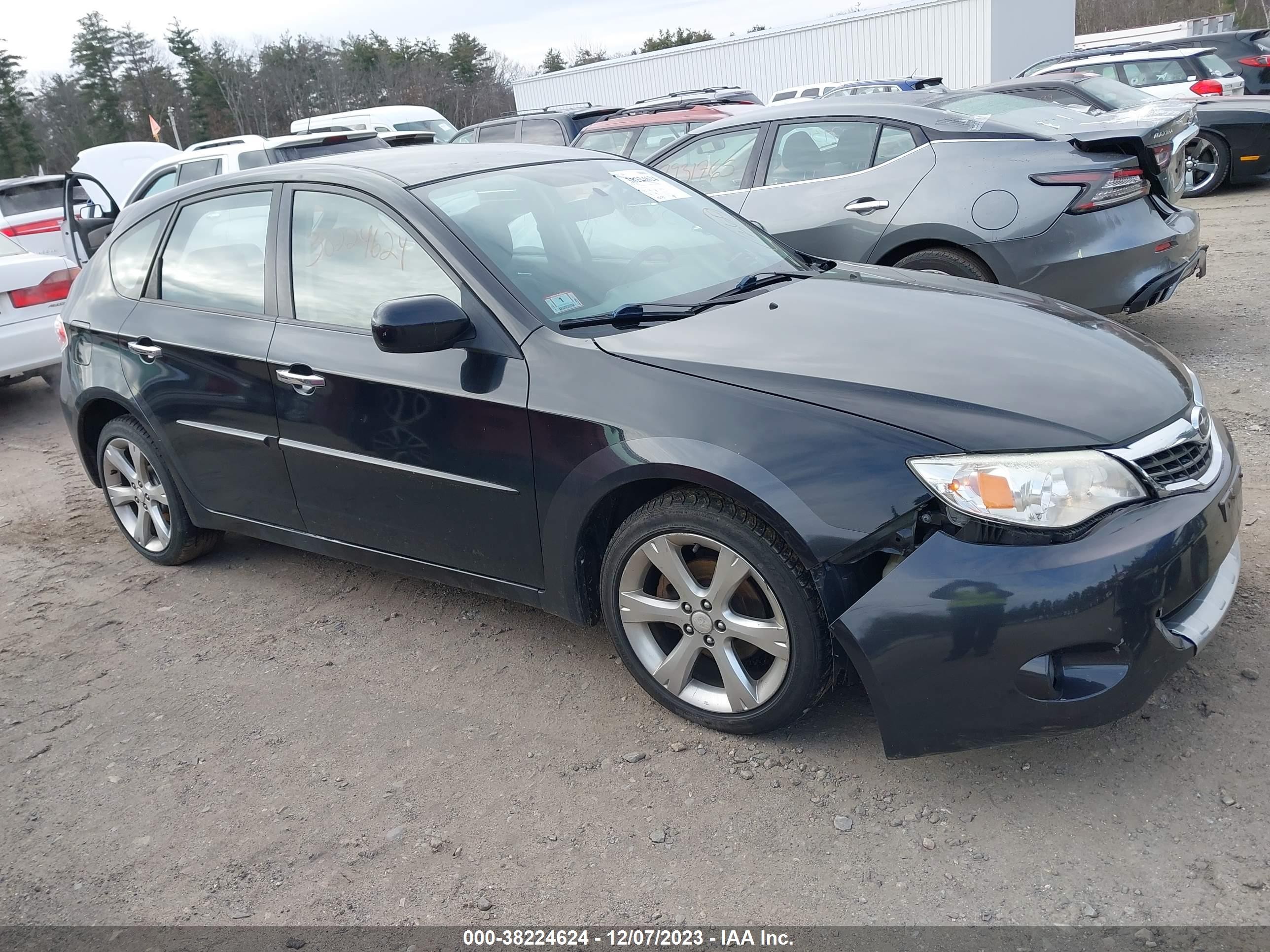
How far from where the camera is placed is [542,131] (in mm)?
14023

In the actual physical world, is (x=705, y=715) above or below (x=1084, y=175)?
below

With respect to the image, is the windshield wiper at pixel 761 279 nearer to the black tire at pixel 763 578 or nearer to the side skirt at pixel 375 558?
the black tire at pixel 763 578

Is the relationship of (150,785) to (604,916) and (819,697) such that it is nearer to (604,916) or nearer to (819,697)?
(604,916)

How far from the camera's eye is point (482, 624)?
3.88m

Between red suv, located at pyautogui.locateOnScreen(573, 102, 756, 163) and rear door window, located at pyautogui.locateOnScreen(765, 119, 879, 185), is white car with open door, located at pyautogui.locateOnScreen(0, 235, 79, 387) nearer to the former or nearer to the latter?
rear door window, located at pyautogui.locateOnScreen(765, 119, 879, 185)

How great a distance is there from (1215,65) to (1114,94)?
562 cm

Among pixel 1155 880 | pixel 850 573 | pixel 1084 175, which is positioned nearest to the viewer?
pixel 1155 880

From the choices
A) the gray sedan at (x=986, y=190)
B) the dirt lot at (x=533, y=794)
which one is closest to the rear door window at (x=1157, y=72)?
the gray sedan at (x=986, y=190)

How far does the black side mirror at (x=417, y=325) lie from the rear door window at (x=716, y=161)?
3.97 meters

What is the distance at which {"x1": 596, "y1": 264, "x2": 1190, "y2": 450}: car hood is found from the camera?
2.55m

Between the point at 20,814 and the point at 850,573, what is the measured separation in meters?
2.49

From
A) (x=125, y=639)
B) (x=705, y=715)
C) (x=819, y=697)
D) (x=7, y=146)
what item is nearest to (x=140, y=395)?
(x=125, y=639)

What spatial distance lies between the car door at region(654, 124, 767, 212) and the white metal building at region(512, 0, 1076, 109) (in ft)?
65.3

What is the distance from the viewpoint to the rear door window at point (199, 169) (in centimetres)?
1070
